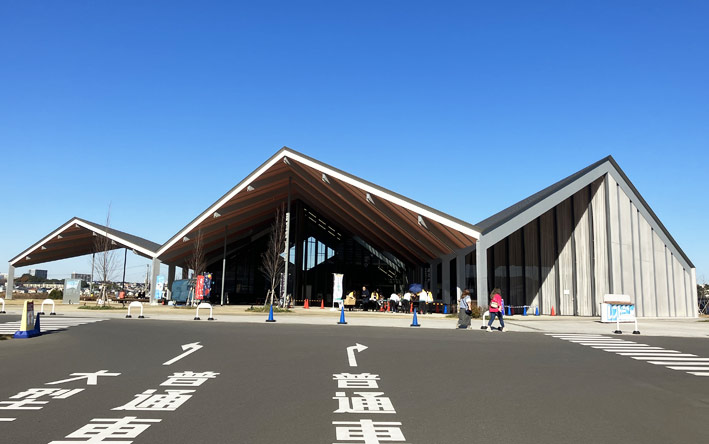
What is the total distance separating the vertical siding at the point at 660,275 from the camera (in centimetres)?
3300

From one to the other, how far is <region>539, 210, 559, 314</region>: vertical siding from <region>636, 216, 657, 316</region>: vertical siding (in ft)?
17.0

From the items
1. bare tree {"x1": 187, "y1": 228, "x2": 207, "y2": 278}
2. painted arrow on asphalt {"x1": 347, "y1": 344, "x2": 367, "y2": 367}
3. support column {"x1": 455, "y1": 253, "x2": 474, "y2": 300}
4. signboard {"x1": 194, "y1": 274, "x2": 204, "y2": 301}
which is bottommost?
painted arrow on asphalt {"x1": 347, "y1": 344, "x2": 367, "y2": 367}

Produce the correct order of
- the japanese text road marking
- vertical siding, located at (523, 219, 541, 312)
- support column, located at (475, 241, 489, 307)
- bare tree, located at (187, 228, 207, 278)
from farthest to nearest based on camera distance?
bare tree, located at (187, 228, 207, 278) → vertical siding, located at (523, 219, 541, 312) → support column, located at (475, 241, 489, 307) → the japanese text road marking

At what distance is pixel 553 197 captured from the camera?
27.0 metres

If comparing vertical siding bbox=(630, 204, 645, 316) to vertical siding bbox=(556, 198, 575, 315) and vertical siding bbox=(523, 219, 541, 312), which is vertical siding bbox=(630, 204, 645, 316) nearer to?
vertical siding bbox=(556, 198, 575, 315)

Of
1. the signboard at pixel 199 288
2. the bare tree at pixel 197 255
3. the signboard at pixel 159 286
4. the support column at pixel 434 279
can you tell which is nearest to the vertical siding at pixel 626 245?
the support column at pixel 434 279

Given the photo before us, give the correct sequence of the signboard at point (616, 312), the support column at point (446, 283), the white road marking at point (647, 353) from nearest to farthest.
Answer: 1. the white road marking at point (647, 353)
2. the signboard at point (616, 312)
3. the support column at point (446, 283)

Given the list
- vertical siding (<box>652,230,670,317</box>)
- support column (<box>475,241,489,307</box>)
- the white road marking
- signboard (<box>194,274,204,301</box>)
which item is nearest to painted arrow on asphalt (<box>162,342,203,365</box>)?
the white road marking

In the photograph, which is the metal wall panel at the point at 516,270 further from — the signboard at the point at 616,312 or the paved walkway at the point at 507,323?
the signboard at the point at 616,312

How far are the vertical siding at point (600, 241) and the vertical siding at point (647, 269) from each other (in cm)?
268

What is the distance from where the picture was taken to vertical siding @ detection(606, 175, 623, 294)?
102 ft

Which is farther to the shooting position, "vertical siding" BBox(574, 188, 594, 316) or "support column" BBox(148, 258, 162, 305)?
"support column" BBox(148, 258, 162, 305)

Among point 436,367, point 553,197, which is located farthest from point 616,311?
Answer: point 436,367

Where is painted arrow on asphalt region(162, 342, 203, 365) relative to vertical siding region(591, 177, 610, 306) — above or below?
below
